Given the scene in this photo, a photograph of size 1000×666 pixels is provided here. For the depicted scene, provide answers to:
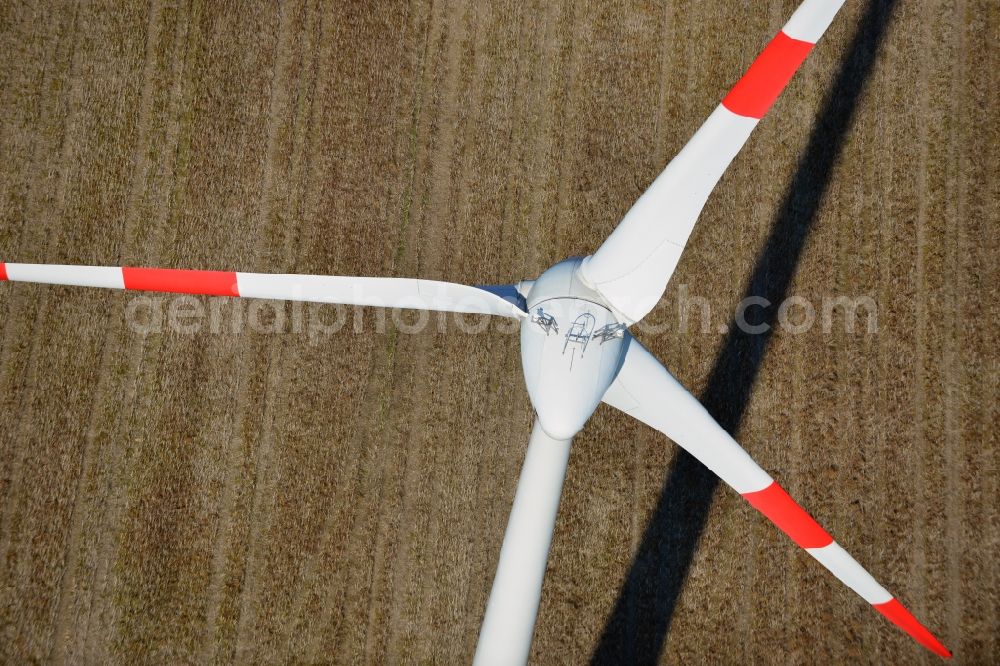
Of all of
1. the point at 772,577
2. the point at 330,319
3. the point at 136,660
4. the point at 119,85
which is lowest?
the point at 136,660

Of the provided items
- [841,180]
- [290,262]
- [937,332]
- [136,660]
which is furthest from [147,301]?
[937,332]

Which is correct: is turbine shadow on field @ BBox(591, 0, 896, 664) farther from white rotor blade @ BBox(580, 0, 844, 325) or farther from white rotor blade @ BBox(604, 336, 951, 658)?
white rotor blade @ BBox(580, 0, 844, 325)

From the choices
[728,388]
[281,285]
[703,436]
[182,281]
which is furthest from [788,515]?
[182,281]

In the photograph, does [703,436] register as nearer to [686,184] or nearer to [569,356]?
[569,356]

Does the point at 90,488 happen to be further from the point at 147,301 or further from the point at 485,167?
the point at 485,167

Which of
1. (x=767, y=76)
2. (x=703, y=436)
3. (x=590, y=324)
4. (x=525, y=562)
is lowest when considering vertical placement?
(x=525, y=562)

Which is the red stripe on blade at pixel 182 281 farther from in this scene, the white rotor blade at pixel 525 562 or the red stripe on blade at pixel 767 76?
the red stripe on blade at pixel 767 76
